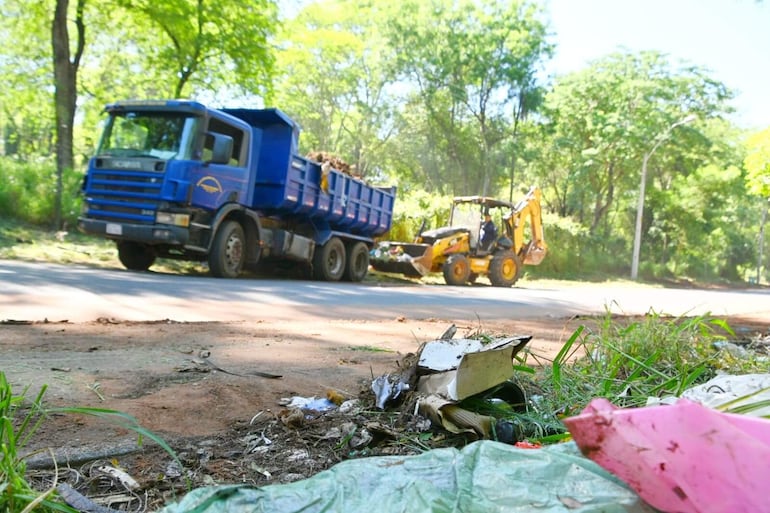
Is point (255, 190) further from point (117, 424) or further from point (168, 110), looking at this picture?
point (117, 424)

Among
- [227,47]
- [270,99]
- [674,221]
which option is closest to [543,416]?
[227,47]

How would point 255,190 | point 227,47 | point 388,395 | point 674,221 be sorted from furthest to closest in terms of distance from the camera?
1. point 674,221
2. point 227,47
3. point 255,190
4. point 388,395

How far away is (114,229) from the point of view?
9914 mm

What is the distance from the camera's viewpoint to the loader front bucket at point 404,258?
50.7ft

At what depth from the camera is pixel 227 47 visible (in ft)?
53.4

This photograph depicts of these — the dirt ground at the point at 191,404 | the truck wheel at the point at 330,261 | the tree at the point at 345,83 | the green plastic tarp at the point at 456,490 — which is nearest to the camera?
the green plastic tarp at the point at 456,490

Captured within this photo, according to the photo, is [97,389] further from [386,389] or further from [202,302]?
[202,302]

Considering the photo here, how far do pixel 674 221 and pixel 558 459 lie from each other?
38707 millimetres

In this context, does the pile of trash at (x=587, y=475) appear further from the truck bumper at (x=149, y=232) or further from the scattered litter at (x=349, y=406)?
the truck bumper at (x=149, y=232)

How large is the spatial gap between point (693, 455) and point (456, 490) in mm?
572

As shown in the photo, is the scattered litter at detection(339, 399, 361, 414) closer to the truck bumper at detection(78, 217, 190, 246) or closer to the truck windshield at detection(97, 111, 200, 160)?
the truck bumper at detection(78, 217, 190, 246)

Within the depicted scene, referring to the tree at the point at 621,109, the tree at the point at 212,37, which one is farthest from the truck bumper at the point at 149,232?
the tree at the point at 621,109

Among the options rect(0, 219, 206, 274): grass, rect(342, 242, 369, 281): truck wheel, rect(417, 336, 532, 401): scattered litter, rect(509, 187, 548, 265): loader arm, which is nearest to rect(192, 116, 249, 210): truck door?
rect(0, 219, 206, 274): grass

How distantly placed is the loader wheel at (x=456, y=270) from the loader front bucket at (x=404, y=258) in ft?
1.67
